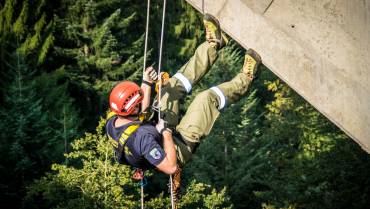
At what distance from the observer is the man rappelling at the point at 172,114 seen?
167 inches

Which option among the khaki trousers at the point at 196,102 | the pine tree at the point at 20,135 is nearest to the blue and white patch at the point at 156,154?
the khaki trousers at the point at 196,102

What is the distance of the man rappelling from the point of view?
167 inches

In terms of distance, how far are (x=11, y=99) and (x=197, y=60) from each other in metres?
11.7

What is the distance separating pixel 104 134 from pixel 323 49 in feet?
41.0

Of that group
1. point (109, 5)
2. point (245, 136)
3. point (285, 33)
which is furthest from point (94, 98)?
point (285, 33)

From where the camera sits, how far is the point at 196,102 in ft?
15.8

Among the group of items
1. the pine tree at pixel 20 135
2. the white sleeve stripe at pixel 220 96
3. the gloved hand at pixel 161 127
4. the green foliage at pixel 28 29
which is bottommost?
the pine tree at pixel 20 135

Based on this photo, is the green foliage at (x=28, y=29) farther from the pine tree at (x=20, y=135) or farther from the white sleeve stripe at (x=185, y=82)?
the white sleeve stripe at (x=185, y=82)

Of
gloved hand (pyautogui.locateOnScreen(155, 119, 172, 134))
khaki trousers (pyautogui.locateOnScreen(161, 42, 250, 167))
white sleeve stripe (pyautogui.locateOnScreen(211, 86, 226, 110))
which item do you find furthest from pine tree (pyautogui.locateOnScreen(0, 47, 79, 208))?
gloved hand (pyautogui.locateOnScreen(155, 119, 172, 134))

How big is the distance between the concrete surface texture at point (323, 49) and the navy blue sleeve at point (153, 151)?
1139 millimetres

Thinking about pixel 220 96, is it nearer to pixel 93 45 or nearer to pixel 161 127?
pixel 161 127

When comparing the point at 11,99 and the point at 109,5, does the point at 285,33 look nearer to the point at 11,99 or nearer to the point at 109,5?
the point at 11,99

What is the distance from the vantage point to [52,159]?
621 inches

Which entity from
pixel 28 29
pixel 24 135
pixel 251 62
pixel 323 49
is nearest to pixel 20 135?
pixel 24 135
